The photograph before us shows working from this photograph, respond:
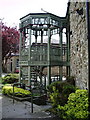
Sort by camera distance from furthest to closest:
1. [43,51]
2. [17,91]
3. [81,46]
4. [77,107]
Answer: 1. [43,51]
2. [17,91]
3. [81,46]
4. [77,107]

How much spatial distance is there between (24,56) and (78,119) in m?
6.39

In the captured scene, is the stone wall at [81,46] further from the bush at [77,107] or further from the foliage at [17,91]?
the foliage at [17,91]

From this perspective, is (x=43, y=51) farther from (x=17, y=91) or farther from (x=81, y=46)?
(x=81, y=46)

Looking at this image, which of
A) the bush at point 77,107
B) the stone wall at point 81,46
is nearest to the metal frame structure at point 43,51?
the stone wall at point 81,46

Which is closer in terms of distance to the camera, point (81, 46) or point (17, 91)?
point (81, 46)

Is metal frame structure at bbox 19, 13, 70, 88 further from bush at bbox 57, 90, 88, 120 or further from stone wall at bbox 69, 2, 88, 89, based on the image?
bush at bbox 57, 90, 88, 120

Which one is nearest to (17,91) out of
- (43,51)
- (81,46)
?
(43,51)

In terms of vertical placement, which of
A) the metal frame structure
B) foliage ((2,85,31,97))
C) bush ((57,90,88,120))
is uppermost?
the metal frame structure

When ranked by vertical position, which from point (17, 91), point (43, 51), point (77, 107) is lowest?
point (17, 91)

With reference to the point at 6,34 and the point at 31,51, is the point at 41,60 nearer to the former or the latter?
the point at 31,51

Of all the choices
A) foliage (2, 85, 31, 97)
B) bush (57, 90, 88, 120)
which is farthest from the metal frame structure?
bush (57, 90, 88, 120)

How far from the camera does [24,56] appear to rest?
9.10m

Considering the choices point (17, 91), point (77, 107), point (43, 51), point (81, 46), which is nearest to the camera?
point (77, 107)

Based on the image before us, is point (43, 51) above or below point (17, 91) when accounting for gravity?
above
